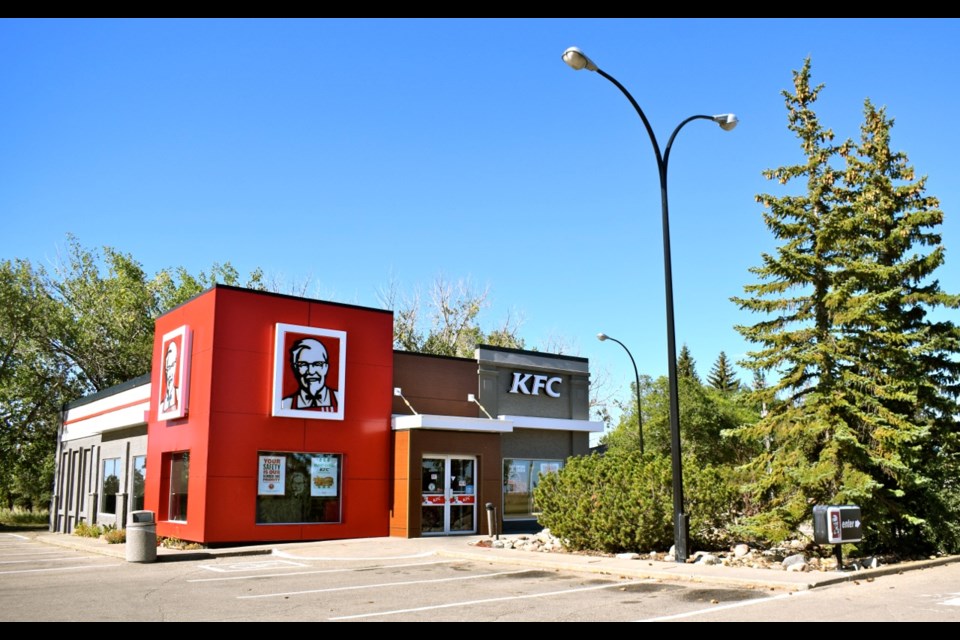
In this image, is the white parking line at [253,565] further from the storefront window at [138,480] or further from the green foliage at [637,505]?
the storefront window at [138,480]

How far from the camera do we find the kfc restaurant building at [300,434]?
22156mm

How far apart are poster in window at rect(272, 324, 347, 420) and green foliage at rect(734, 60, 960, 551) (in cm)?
1150

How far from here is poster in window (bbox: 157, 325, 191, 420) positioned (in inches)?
909

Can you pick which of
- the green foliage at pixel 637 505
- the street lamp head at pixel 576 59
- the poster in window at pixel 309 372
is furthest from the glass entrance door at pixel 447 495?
the street lamp head at pixel 576 59

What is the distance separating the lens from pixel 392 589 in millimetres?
13094

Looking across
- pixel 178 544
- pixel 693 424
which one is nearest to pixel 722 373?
pixel 693 424

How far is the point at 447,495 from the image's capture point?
24438 mm

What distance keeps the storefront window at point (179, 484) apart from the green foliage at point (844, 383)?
1499cm

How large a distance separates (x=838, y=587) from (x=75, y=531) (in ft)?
89.2

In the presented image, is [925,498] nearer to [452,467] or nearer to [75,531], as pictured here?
[452,467]

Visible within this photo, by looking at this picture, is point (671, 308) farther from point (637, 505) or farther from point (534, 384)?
point (534, 384)

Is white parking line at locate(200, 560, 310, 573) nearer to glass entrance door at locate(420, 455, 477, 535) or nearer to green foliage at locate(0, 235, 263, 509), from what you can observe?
glass entrance door at locate(420, 455, 477, 535)

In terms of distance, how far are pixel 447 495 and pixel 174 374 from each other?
8.69 m

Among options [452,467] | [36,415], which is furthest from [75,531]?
[36,415]
